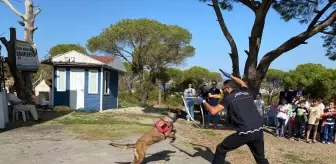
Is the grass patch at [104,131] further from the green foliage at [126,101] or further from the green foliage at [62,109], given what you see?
the green foliage at [126,101]

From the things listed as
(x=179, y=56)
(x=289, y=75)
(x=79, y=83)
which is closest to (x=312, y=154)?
(x=79, y=83)

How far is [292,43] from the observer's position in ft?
47.0

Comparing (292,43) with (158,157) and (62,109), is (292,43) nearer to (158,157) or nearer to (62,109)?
(158,157)

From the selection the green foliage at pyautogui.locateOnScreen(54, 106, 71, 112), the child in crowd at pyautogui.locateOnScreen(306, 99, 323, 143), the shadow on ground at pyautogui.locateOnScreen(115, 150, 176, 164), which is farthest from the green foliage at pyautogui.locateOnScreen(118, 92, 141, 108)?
the shadow on ground at pyautogui.locateOnScreen(115, 150, 176, 164)

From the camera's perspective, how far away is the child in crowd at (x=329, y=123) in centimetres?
1334

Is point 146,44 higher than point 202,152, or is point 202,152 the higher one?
point 146,44

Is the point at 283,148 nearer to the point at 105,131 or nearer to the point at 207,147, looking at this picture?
the point at 207,147

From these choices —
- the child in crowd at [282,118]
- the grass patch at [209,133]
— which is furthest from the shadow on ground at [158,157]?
the child in crowd at [282,118]

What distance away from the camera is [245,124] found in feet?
20.8

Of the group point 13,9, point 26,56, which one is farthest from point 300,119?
point 13,9

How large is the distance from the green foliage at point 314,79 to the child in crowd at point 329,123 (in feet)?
70.7

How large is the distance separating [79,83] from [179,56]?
1730 centimetres

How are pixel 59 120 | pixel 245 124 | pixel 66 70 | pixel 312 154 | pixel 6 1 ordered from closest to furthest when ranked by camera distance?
pixel 245 124, pixel 312 154, pixel 59 120, pixel 6 1, pixel 66 70

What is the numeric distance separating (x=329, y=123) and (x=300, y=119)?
2.95ft
